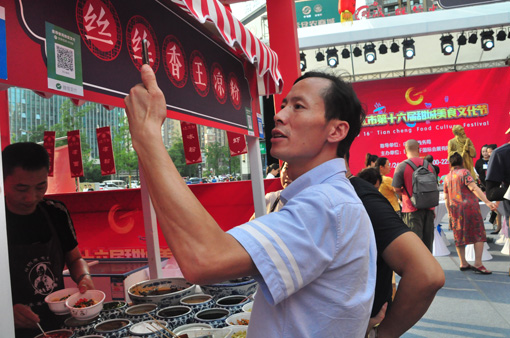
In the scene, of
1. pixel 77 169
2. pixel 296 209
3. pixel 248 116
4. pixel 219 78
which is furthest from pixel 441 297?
pixel 77 169

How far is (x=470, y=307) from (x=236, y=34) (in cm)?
356

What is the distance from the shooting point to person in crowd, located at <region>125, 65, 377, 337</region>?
65 cm

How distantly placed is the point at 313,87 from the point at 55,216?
1.63 m

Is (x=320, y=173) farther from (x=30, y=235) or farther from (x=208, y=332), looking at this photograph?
(x=30, y=235)

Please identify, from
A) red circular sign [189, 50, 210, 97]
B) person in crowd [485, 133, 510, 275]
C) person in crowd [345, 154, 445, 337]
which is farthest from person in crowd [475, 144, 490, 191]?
person in crowd [345, 154, 445, 337]

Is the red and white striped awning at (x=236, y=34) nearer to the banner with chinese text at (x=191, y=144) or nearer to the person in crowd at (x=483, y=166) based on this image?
the banner with chinese text at (x=191, y=144)

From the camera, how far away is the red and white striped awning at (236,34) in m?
1.56

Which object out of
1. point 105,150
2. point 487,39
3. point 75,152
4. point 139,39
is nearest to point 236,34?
point 139,39

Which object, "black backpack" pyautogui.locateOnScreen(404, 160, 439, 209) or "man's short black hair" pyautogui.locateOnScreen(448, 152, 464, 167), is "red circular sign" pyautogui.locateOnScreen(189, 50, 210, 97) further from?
"man's short black hair" pyautogui.locateOnScreen(448, 152, 464, 167)

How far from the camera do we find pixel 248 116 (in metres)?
3.04

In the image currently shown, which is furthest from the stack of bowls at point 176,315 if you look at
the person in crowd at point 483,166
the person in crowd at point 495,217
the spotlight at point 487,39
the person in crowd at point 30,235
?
the spotlight at point 487,39

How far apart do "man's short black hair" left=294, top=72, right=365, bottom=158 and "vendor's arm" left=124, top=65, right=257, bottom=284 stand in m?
0.45

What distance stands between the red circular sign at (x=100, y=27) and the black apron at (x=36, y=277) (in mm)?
956

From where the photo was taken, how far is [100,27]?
4.80ft
